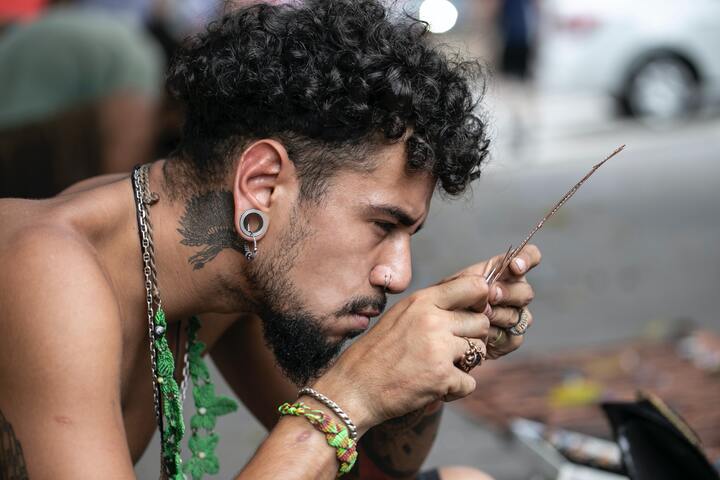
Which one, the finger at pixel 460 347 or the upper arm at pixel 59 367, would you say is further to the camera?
the finger at pixel 460 347

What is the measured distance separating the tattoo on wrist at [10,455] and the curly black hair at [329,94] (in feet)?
2.14

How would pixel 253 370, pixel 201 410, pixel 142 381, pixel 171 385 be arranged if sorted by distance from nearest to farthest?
1. pixel 171 385
2. pixel 142 381
3. pixel 201 410
4. pixel 253 370

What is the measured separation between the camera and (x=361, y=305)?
7.52 ft

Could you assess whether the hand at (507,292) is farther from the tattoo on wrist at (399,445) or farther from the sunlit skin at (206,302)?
the tattoo on wrist at (399,445)

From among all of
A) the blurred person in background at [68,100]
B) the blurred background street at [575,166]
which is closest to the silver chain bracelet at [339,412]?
the blurred background street at [575,166]

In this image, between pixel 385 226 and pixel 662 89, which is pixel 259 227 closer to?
pixel 385 226

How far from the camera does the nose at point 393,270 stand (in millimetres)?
Answer: 2273

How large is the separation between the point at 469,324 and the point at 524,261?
0.24 m

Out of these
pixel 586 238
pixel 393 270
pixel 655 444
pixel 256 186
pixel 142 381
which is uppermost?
pixel 586 238

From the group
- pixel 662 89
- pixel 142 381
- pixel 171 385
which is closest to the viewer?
pixel 171 385

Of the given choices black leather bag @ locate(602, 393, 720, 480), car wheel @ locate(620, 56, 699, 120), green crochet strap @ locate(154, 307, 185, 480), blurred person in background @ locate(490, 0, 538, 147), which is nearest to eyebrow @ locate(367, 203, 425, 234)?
green crochet strap @ locate(154, 307, 185, 480)

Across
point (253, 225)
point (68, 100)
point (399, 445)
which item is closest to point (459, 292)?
point (253, 225)

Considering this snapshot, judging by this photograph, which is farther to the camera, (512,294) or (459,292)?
(512,294)

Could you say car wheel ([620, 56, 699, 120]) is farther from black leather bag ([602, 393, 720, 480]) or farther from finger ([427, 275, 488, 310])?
finger ([427, 275, 488, 310])
